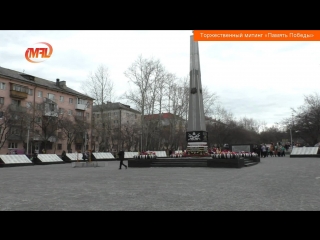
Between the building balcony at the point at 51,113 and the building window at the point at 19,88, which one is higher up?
the building window at the point at 19,88

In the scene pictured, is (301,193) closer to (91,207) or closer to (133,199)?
(133,199)

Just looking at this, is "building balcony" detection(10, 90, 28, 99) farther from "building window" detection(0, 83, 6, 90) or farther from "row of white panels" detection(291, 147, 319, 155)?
"row of white panels" detection(291, 147, 319, 155)

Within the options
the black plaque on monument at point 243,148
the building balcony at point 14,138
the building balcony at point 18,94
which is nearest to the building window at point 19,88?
the building balcony at point 18,94

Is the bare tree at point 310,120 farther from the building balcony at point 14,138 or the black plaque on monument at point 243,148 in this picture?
the building balcony at point 14,138

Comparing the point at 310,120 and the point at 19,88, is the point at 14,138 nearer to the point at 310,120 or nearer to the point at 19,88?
the point at 19,88

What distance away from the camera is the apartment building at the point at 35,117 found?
37500 millimetres

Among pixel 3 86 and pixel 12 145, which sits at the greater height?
pixel 3 86

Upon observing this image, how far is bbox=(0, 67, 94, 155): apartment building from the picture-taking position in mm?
37500

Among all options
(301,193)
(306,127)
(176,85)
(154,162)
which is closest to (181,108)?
(176,85)

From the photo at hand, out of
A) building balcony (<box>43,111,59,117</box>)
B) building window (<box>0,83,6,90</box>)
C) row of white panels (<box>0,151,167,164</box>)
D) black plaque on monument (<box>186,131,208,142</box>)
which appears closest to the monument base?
black plaque on monument (<box>186,131,208,142</box>)

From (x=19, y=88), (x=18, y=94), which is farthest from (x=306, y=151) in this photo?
(x=19, y=88)

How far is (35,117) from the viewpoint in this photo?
3981cm

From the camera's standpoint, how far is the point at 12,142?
45000 mm

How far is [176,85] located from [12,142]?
2487cm
